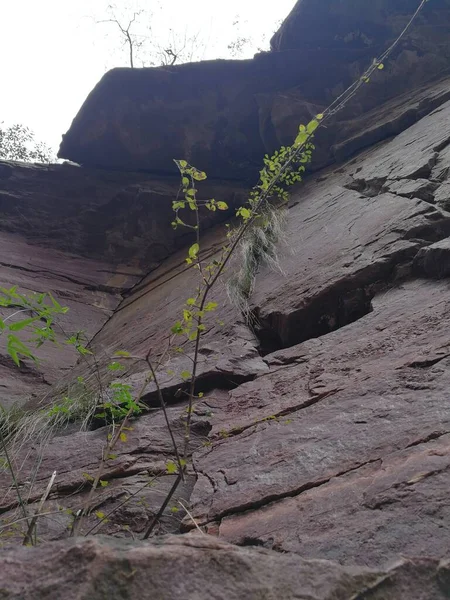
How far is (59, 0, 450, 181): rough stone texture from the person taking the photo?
8.70 m

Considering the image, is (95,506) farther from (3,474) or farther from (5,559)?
→ (5,559)

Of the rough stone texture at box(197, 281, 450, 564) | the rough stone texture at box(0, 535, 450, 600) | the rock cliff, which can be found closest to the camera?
the rough stone texture at box(0, 535, 450, 600)

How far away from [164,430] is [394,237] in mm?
2255

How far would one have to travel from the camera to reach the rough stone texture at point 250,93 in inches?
343

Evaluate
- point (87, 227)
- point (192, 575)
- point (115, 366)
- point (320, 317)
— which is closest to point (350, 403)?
point (115, 366)

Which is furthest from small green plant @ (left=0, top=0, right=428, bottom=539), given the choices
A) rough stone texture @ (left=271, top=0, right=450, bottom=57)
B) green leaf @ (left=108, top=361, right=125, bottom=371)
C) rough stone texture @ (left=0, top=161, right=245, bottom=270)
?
rough stone texture @ (left=271, top=0, right=450, bottom=57)

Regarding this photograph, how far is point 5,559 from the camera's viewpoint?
4.38 feet

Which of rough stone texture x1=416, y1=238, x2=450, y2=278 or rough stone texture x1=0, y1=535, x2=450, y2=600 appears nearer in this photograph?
rough stone texture x1=0, y1=535, x2=450, y2=600

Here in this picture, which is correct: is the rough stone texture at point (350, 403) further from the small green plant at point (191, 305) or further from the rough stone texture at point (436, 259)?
the small green plant at point (191, 305)

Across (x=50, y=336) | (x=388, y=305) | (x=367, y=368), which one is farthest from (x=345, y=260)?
(x=50, y=336)

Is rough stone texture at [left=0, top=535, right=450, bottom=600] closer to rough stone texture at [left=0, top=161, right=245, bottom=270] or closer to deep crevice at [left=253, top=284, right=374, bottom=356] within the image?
deep crevice at [left=253, top=284, right=374, bottom=356]

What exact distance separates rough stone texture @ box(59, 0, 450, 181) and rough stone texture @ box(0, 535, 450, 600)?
8.25 m

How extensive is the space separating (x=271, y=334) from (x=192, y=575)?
2788mm

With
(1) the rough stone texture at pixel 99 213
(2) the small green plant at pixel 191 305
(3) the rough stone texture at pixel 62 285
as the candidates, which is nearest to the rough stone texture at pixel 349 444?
(2) the small green plant at pixel 191 305
